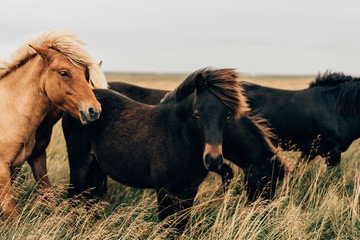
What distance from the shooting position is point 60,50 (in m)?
3.69

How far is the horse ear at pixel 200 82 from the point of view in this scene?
320 centimetres

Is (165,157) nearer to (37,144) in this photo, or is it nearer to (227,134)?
(227,134)

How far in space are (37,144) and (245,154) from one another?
2595 millimetres

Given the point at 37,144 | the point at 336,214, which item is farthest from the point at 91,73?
the point at 336,214

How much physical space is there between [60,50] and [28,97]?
0.63m

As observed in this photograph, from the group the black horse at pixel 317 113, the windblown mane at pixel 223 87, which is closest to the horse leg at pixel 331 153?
the black horse at pixel 317 113

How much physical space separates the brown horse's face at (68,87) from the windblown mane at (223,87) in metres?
0.93

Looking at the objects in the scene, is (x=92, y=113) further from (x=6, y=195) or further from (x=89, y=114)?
(x=6, y=195)

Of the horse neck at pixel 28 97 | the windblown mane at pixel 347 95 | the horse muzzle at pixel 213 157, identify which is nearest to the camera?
the horse muzzle at pixel 213 157

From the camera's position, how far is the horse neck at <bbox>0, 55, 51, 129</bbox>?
3.69 m

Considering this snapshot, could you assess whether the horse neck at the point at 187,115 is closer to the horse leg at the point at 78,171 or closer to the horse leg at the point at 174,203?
the horse leg at the point at 174,203

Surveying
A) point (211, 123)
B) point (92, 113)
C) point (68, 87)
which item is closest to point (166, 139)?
point (211, 123)

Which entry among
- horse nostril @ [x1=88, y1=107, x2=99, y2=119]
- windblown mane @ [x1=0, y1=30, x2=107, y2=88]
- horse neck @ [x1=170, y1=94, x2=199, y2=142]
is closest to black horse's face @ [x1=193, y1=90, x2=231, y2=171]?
horse neck @ [x1=170, y1=94, x2=199, y2=142]

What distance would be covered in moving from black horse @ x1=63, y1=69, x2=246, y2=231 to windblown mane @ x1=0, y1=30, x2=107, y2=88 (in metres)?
0.49
